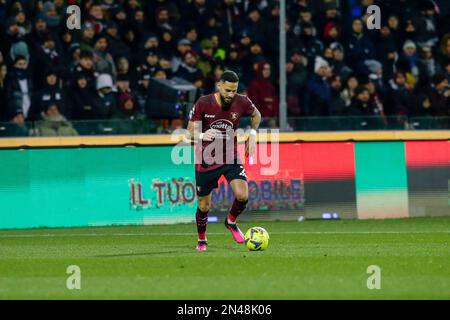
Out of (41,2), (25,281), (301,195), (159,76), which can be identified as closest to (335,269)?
(25,281)

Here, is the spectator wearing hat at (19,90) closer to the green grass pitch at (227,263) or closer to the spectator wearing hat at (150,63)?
the spectator wearing hat at (150,63)

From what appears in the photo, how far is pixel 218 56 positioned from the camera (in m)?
25.3

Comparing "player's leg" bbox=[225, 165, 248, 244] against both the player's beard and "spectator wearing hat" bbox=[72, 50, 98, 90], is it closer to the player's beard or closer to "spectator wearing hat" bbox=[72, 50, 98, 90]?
the player's beard

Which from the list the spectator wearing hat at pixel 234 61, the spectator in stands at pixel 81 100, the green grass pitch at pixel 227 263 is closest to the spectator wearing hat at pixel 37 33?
the spectator in stands at pixel 81 100

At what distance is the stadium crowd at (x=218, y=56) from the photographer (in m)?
22.8

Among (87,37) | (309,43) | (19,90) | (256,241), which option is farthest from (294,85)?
(256,241)

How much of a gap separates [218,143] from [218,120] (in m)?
0.34

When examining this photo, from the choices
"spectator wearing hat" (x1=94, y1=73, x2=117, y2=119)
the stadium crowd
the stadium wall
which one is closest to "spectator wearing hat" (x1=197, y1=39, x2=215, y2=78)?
the stadium crowd

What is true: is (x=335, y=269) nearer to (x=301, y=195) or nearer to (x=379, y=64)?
(x=301, y=195)

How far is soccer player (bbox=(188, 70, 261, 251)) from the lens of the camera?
1633 cm

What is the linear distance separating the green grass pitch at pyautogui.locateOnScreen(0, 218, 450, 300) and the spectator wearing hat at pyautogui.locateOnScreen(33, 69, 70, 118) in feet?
8.53

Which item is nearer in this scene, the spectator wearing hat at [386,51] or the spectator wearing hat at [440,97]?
the spectator wearing hat at [440,97]

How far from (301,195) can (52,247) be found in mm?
6307

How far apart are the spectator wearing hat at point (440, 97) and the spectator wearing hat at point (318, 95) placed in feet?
7.40
